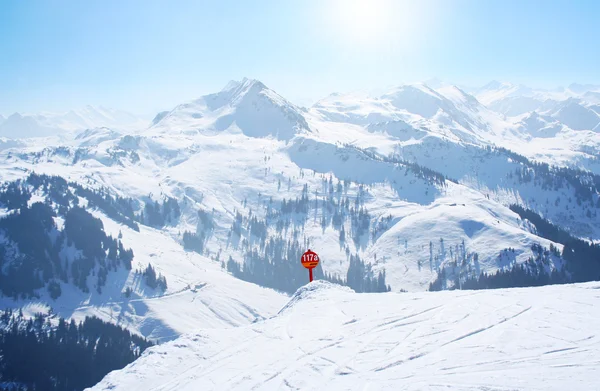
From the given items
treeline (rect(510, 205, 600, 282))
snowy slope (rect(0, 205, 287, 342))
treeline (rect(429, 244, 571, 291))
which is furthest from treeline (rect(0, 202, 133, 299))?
treeline (rect(510, 205, 600, 282))

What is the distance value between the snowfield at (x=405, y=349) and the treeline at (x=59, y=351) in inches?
4784

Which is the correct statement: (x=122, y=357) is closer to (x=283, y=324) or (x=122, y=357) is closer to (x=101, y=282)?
(x=101, y=282)

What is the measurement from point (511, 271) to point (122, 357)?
5761 inches

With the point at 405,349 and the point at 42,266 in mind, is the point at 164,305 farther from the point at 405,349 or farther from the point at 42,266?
the point at 405,349

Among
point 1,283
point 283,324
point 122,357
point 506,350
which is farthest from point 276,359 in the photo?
point 1,283

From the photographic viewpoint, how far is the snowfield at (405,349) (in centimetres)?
2089

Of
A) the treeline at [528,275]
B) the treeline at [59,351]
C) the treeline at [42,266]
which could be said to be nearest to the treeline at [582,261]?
the treeline at [528,275]

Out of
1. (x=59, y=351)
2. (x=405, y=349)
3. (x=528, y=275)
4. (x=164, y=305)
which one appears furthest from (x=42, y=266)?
(x=405, y=349)

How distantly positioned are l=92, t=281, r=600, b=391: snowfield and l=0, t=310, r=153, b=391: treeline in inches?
4784

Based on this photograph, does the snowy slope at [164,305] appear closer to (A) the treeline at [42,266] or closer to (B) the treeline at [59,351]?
(A) the treeline at [42,266]

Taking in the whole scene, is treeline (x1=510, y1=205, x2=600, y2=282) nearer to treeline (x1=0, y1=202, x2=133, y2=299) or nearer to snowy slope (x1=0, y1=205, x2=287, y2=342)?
snowy slope (x1=0, y1=205, x2=287, y2=342)

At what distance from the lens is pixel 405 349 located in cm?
2483

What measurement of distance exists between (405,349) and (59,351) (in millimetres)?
147829

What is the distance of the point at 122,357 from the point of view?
138 meters
